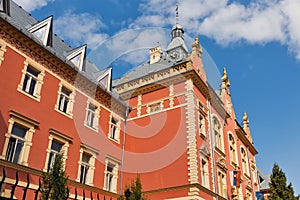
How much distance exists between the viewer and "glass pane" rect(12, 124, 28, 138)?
14391 mm

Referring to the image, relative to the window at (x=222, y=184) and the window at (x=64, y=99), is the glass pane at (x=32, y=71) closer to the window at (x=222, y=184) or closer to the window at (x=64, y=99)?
the window at (x=64, y=99)

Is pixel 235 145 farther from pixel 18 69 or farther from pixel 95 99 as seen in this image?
pixel 18 69

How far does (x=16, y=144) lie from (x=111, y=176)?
797 cm

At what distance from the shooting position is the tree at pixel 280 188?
54.3ft

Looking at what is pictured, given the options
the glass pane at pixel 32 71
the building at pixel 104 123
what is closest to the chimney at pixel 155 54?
the building at pixel 104 123

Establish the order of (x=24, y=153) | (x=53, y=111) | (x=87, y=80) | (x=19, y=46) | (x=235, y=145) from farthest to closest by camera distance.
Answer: (x=235, y=145) < (x=87, y=80) < (x=53, y=111) < (x=19, y=46) < (x=24, y=153)

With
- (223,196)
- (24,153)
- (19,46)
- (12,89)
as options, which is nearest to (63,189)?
(24,153)

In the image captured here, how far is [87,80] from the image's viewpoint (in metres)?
19.7

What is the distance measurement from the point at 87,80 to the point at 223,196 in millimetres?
13240

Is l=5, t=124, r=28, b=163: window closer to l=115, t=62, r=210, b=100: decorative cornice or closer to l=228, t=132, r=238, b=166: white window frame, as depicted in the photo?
l=115, t=62, r=210, b=100: decorative cornice

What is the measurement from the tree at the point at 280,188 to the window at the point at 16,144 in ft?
44.9

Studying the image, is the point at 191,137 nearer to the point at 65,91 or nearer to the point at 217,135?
the point at 217,135

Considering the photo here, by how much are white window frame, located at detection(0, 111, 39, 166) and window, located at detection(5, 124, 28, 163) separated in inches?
4.1

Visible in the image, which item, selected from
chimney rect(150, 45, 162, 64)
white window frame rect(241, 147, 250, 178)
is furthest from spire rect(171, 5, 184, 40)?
white window frame rect(241, 147, 250, 178)
